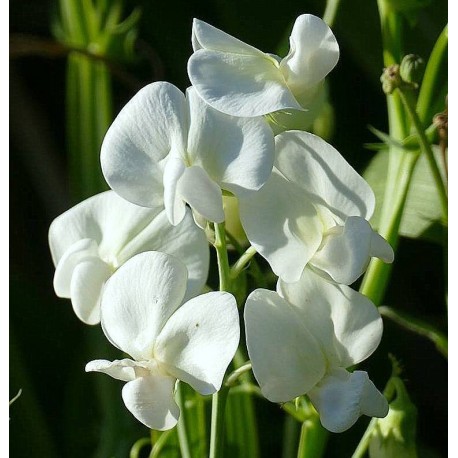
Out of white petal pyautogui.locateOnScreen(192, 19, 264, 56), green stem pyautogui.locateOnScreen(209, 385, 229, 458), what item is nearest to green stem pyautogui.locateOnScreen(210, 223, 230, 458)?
green stem pyautogui.locateOnScreen(209, 385, 229, 458)

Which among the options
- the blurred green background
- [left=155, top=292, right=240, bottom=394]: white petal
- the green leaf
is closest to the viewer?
[left=155, top=292, right=240, bottom=394]: white petal

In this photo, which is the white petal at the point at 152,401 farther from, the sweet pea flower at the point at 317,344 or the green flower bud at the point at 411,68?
the green flower bud at the point at 411,68

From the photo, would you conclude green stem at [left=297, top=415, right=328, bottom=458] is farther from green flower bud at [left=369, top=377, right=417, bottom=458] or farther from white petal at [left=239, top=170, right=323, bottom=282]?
white petal at [left=239, top=170, right=323, bottom=282]

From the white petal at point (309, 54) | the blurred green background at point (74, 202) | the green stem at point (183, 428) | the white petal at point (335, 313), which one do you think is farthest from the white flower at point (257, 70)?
the blurred green background at point (74, 202)

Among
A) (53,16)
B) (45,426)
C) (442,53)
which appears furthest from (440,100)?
(53,16)

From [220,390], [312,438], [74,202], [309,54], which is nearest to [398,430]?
[312,438]

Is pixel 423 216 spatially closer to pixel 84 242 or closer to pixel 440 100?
pixel 440 100

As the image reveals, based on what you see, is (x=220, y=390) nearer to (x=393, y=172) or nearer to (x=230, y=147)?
(x=230, y=147)
